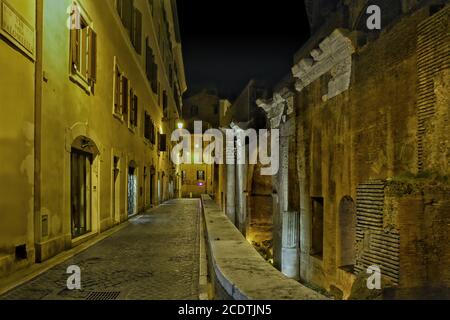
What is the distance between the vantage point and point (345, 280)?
931cm

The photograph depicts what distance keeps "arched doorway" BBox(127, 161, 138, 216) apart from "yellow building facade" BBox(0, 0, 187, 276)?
1.15 meters

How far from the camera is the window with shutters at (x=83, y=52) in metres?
8.00

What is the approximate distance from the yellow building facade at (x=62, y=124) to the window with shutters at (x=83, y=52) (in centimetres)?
2

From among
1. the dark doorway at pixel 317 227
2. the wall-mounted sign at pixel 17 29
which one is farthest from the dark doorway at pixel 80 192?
the dark doorway at pixel 317 227

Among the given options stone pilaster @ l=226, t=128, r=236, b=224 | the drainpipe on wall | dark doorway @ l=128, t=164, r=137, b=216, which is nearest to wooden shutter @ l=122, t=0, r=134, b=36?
dark doorway @ l=128, t=164, r=137, b=216

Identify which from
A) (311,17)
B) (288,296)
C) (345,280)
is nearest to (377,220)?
(345,280)

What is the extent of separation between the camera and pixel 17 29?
18.6 feet

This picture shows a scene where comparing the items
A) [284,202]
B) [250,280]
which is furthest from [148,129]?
[250,280]

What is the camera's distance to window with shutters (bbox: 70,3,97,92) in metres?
8.00

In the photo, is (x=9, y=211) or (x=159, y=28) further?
(x=159, y=28)

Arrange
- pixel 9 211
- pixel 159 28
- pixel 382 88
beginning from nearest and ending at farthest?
pixel 9 211 < pixel 382 88 < pixel 159 28

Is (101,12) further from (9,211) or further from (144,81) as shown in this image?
(144,81)
